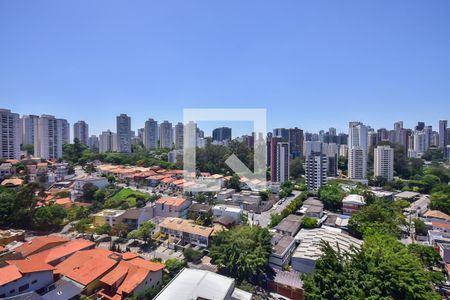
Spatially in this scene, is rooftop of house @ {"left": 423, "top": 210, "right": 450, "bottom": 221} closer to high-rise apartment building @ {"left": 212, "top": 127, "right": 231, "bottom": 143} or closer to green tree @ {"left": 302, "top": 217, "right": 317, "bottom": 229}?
green tree @ {"left": 302, "top": 217, "right": 317, "bottom": 229}

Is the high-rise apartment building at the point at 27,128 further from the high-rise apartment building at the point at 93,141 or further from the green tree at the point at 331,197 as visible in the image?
the green tree at the point at 331,197

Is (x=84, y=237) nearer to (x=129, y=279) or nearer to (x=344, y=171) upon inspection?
(x=129, y=279)

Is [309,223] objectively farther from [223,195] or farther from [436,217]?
[436,217]

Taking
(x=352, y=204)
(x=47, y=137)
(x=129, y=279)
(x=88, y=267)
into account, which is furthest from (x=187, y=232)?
(x=47, y=137)

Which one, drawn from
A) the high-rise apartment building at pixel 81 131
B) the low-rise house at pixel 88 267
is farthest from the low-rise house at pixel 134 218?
the high-rise apartment building at pixel 81 131

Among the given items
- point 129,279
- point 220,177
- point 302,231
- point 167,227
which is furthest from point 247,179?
point 129,279

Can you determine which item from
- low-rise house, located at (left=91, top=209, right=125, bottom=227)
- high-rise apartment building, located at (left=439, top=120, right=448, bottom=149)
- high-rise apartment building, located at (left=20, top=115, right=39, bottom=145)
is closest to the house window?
low-rise house, located at (left=91, top=209, right=125, bottom=227)
